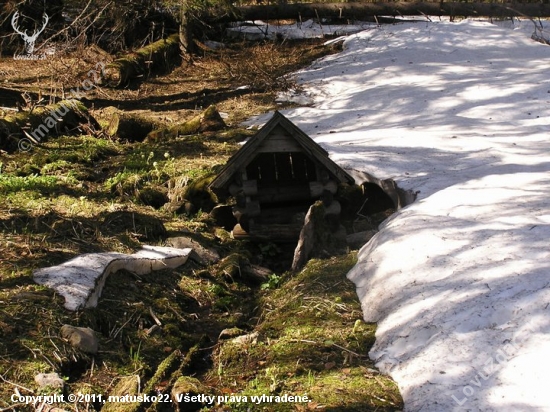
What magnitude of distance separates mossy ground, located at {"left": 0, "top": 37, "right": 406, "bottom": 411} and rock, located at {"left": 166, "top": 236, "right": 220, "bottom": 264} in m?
0.16

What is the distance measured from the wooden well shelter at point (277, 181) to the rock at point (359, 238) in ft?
1.79

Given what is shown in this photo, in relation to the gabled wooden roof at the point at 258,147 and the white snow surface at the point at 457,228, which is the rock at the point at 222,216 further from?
the white snow surface at the point at 457,228

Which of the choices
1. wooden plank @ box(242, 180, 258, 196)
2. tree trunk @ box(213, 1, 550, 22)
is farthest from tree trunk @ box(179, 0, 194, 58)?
wooden plank @ box(242, 180, 258, 196)

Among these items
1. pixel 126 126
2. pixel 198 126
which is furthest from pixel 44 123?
pixel 198 126

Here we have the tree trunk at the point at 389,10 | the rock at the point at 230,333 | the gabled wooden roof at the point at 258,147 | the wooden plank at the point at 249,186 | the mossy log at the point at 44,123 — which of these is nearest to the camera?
the rock at the point at 230,333

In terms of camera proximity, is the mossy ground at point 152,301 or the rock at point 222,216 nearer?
the mossy ground at point 152,301

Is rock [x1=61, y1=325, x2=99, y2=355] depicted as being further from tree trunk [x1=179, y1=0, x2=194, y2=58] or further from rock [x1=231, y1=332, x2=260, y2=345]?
tree trunk [x1=179, y1=0, x2=194, y2=58]

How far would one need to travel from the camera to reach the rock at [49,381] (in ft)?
16.1

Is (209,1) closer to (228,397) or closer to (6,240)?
(6,240)

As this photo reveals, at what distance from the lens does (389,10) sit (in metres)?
18.7

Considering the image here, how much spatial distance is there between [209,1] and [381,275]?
12701mm

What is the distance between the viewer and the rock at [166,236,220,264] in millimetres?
8188

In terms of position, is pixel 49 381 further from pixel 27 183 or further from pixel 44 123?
pixel 44 123

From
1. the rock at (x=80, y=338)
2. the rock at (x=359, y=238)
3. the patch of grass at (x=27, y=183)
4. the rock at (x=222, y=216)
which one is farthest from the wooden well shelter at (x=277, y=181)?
the rock at (x=80, y=338)
